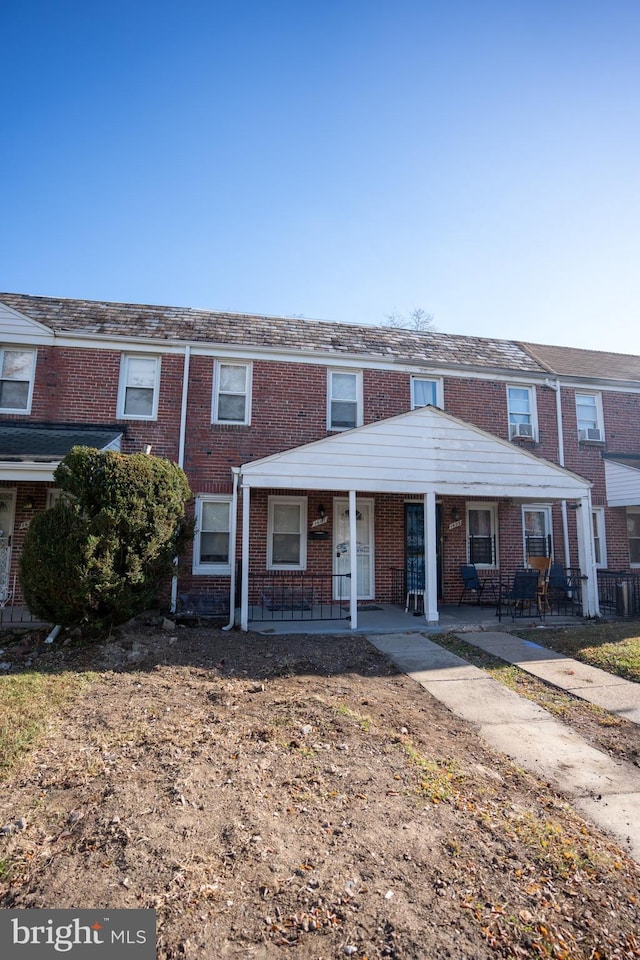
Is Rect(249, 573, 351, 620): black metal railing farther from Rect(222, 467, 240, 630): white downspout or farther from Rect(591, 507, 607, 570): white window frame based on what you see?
Rect(591, 507, 607, 570): white window frame

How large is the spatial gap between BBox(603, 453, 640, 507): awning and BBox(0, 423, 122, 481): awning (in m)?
12.3

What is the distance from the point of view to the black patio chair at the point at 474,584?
11.1m

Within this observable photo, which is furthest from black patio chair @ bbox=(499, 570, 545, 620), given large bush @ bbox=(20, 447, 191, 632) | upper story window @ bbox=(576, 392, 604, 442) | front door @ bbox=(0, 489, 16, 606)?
front door @ bbox=(0, 489, 16, 606)

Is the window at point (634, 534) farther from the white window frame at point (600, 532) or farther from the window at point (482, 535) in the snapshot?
the window at point (482, 535)

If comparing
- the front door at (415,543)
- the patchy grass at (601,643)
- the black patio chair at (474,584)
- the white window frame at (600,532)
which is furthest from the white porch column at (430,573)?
the white window frame at (600,532)

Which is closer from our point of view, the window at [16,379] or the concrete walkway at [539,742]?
the concrete walkway at [539,742]

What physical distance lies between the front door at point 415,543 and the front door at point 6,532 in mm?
8609

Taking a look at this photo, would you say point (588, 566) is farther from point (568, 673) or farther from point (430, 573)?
point (568, 673)

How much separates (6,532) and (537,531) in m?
12.5

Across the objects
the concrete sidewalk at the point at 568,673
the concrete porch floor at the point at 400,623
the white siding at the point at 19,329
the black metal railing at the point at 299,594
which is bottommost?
the concrete sidewalk at the point at 568,673

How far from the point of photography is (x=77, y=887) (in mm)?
2395

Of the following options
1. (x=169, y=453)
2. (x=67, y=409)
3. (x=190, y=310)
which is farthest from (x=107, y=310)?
(x=169, y=453)

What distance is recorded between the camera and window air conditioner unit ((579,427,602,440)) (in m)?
13.1

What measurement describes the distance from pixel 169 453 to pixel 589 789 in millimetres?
9423
